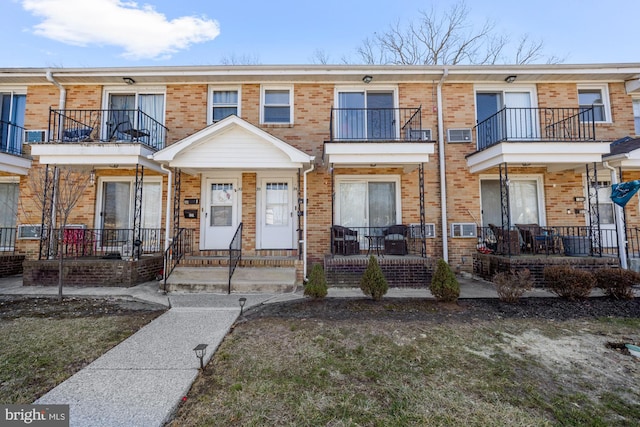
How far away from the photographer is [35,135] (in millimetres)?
9156

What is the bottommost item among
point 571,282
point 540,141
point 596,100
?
point 571,282

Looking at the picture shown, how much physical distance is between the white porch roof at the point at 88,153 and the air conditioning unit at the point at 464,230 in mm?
9276

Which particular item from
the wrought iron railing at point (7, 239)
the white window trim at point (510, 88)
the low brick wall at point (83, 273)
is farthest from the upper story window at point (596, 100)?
the wrought iron railing at point (7, 239)

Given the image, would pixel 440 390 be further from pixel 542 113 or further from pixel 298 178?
pixel 542 113

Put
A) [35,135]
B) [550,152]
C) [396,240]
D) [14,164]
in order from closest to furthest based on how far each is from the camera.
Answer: [550,152] → [396,240] → [14,164] → [35,135]

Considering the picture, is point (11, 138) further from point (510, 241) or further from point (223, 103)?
point (510, 241)

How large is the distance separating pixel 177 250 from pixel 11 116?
7.69m

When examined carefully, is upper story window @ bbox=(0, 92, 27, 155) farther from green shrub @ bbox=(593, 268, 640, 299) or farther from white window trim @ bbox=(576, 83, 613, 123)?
white window trim @ bbox=(576, 83, 613, 123)

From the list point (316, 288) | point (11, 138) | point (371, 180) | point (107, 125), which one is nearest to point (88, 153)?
point (107, 125)

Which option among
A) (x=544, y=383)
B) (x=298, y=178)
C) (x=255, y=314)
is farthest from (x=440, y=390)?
(x=298, y=178)

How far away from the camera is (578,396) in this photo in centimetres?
286

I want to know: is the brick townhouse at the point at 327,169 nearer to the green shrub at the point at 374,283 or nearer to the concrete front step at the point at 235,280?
the concrete front step at the point at 235,280

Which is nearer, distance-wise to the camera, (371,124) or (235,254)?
(235,254)

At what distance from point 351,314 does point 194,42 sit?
65.6 feet
